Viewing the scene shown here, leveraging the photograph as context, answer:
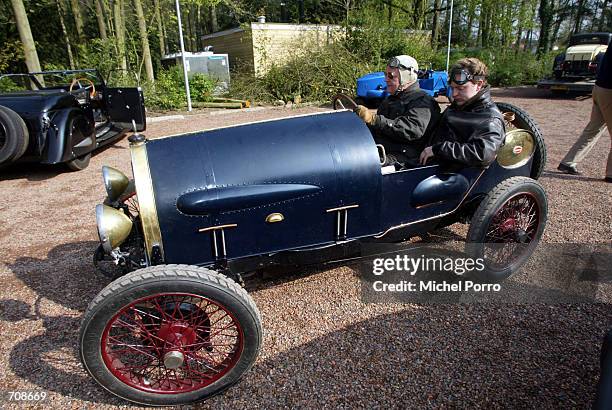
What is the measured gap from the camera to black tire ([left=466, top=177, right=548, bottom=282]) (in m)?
2.73

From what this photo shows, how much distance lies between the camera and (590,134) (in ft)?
16.6

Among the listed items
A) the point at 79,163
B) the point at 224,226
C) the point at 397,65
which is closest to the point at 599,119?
the point at 397,65

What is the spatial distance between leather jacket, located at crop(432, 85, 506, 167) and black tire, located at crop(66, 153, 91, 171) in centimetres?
530

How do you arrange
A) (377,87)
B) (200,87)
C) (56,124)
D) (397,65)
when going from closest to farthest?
1. (397,65)
2. (56,124)
3. (377,87)
4. (200,87)

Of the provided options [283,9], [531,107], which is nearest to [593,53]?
[531,107]

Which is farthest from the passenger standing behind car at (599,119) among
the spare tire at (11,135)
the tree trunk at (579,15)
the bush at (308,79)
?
the tree trunk at (579,15)

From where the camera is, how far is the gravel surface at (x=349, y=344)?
2.06 m

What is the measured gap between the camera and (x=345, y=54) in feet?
45.4

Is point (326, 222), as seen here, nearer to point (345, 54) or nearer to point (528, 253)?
point (528, 253)

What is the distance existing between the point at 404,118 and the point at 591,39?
14.3 meters

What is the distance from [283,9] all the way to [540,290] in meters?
26.2

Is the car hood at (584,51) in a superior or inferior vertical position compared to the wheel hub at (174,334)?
superior

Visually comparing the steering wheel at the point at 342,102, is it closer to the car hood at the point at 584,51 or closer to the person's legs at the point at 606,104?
the person's legs at the point at 606,104

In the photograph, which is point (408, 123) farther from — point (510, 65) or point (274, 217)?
point (510, 65)
